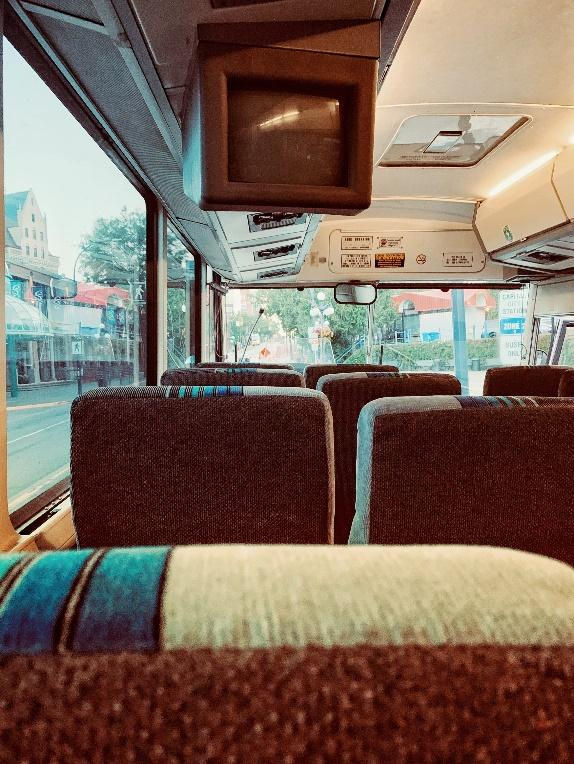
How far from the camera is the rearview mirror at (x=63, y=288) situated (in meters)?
2.21

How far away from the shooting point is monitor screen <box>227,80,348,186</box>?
1.59 meters

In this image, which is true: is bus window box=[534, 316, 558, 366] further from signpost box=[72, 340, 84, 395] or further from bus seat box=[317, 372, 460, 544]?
signpost box=[72, 340, 84, 395]

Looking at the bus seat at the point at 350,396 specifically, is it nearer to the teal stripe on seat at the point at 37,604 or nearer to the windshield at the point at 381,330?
the teal stripe on seat at the point at 37,604

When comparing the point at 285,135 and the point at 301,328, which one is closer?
the point at 285,135

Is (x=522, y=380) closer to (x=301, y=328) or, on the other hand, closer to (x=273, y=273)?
(x=273, y=273)

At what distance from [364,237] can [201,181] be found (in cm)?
478

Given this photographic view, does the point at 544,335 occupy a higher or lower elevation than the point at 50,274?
lower

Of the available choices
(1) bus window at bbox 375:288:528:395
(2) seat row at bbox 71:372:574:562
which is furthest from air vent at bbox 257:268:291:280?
(2) seat row at bbox 71:372:574:562

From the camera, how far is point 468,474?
108 cm

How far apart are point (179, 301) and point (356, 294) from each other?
225cm

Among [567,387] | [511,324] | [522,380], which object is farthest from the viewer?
[511,324]

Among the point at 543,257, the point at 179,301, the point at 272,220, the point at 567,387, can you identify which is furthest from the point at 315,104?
the point at 543,257

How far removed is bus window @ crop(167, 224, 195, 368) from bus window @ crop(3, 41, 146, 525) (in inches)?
43.0

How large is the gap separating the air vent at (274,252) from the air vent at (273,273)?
27.8 inches
